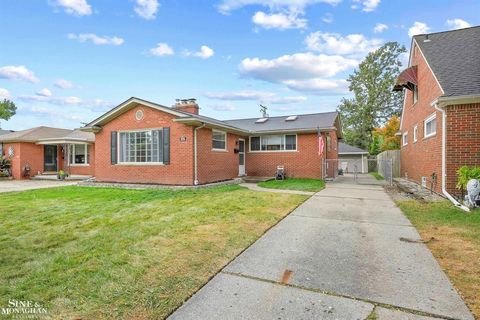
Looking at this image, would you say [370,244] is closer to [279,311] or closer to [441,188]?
[279,311]

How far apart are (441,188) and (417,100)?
224 inches

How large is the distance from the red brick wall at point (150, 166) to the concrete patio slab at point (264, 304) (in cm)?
862

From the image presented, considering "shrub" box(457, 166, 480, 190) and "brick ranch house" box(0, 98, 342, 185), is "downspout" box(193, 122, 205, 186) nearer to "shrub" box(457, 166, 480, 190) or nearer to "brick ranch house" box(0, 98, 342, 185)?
"brick ranch house" box(0, 98, 342, 185)

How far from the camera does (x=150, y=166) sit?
12.0 m

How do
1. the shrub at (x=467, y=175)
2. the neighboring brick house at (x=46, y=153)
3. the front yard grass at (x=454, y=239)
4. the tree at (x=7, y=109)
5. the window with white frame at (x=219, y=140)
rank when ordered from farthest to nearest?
1. the tree at (x=7, y=109)
2. the neighboring brick house at (x=46, y=153)
3. the window with white frame at (x=219, y=140)
4. the shrub at (x=467, y=175)
5. the front yard grass at (x=454, y=239)

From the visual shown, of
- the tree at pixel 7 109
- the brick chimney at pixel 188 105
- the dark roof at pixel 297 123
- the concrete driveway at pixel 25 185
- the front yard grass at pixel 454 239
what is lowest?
the front yard grass at pixel 454 239

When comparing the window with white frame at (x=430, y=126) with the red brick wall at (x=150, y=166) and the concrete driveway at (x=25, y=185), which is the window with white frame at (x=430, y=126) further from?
the concrete driveway at (x=25, y=185)

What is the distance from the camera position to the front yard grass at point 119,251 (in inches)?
101

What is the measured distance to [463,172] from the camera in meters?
6.91

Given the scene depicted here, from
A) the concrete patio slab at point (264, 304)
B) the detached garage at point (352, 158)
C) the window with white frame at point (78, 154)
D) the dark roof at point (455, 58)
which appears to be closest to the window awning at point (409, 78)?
the dark roof at point (455, 58)

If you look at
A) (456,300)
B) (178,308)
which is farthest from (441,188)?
(178,308)

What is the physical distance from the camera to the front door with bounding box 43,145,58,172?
1933 centimetres

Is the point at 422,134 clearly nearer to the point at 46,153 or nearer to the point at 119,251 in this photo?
the point at 119,251

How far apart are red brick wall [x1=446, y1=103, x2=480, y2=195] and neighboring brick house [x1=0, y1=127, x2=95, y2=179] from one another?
727 inches
